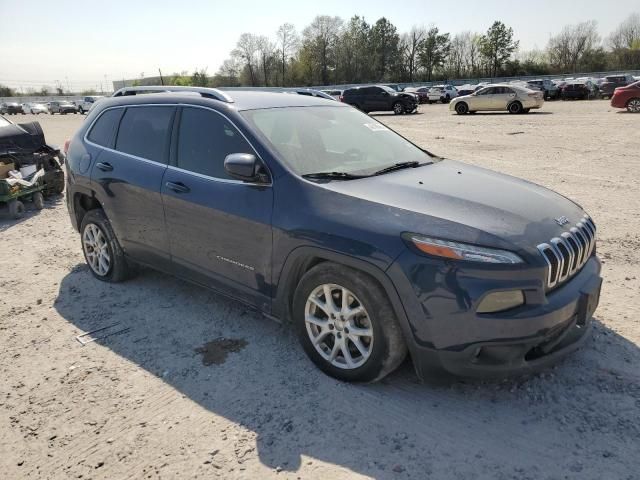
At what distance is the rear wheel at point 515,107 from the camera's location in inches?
1008

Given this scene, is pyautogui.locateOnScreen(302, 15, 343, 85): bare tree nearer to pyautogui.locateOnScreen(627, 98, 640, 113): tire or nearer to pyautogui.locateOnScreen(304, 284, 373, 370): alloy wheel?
pyautogui.locateOnScreen(627, 98, 640, 113): tire

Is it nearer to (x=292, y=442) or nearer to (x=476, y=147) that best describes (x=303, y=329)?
(x=292, y=442)

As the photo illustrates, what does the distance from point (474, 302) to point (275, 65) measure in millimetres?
104255

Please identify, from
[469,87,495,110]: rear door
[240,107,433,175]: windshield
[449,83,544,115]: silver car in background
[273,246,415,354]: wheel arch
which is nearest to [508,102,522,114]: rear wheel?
[449,83,544,115]: silver car in background

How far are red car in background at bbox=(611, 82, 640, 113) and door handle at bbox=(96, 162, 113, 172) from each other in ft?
81.6

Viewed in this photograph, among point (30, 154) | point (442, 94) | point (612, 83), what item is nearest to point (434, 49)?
point (442, 94)

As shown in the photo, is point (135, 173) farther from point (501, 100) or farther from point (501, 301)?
point (501, 100)

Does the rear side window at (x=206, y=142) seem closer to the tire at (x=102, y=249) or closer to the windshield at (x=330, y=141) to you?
the windshield at (x=330, y=141)

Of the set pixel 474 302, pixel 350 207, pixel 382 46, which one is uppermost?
pixel 382 46

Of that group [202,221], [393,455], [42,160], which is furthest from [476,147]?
[393,455]

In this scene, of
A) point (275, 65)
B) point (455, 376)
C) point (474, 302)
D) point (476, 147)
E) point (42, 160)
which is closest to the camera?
point (474, 302)

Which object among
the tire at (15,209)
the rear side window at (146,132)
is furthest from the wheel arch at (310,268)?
the tire at (15,209)

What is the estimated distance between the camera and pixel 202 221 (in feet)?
12.2

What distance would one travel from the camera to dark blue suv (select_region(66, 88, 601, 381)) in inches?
105
